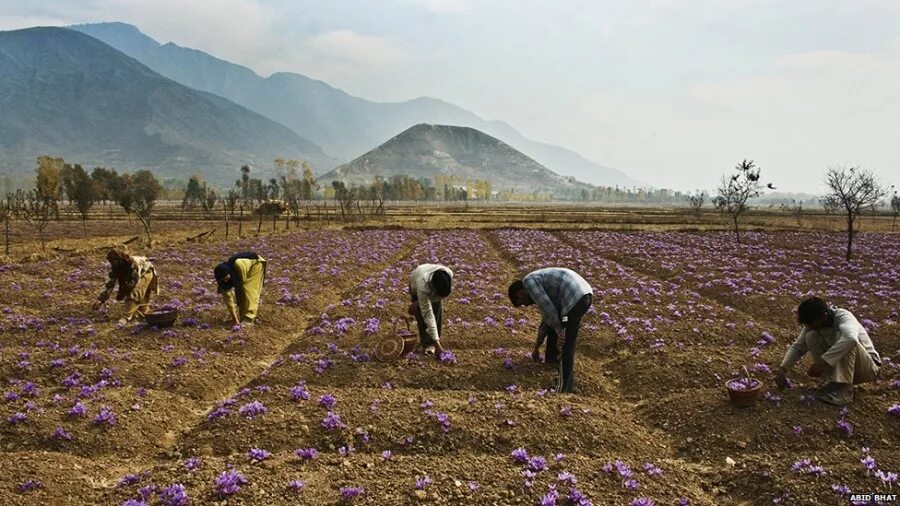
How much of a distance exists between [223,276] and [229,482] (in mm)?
8319

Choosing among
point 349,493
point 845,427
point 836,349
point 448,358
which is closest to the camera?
point 349,493

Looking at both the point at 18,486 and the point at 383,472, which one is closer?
the point at 18,486

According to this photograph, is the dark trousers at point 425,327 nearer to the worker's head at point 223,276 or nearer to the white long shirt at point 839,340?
the worker's head at point 223,276

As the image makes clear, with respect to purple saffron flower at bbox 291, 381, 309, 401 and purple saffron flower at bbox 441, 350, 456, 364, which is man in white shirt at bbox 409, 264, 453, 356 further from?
purple saffron flower at bbox 291, 381, 309, 401

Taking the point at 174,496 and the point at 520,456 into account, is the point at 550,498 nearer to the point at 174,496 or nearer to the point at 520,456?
the point at 520,456

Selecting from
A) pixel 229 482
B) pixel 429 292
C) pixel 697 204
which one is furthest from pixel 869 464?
pixel 697 204

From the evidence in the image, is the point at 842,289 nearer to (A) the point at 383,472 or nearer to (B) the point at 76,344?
(A) the point at 383,472

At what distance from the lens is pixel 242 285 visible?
51.0 feet

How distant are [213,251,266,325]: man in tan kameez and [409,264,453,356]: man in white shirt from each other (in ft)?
19.6

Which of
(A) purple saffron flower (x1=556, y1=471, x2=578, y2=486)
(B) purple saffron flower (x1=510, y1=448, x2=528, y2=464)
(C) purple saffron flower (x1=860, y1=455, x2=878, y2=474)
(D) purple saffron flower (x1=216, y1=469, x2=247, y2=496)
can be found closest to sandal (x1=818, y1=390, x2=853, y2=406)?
(C) purple saffron flower (x1=860, y1=455, x2=878, y2=474)

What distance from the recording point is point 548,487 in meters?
7.22

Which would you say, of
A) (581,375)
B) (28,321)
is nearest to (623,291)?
(581,375)

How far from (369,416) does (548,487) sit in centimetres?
358

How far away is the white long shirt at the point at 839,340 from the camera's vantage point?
8.98 metres
